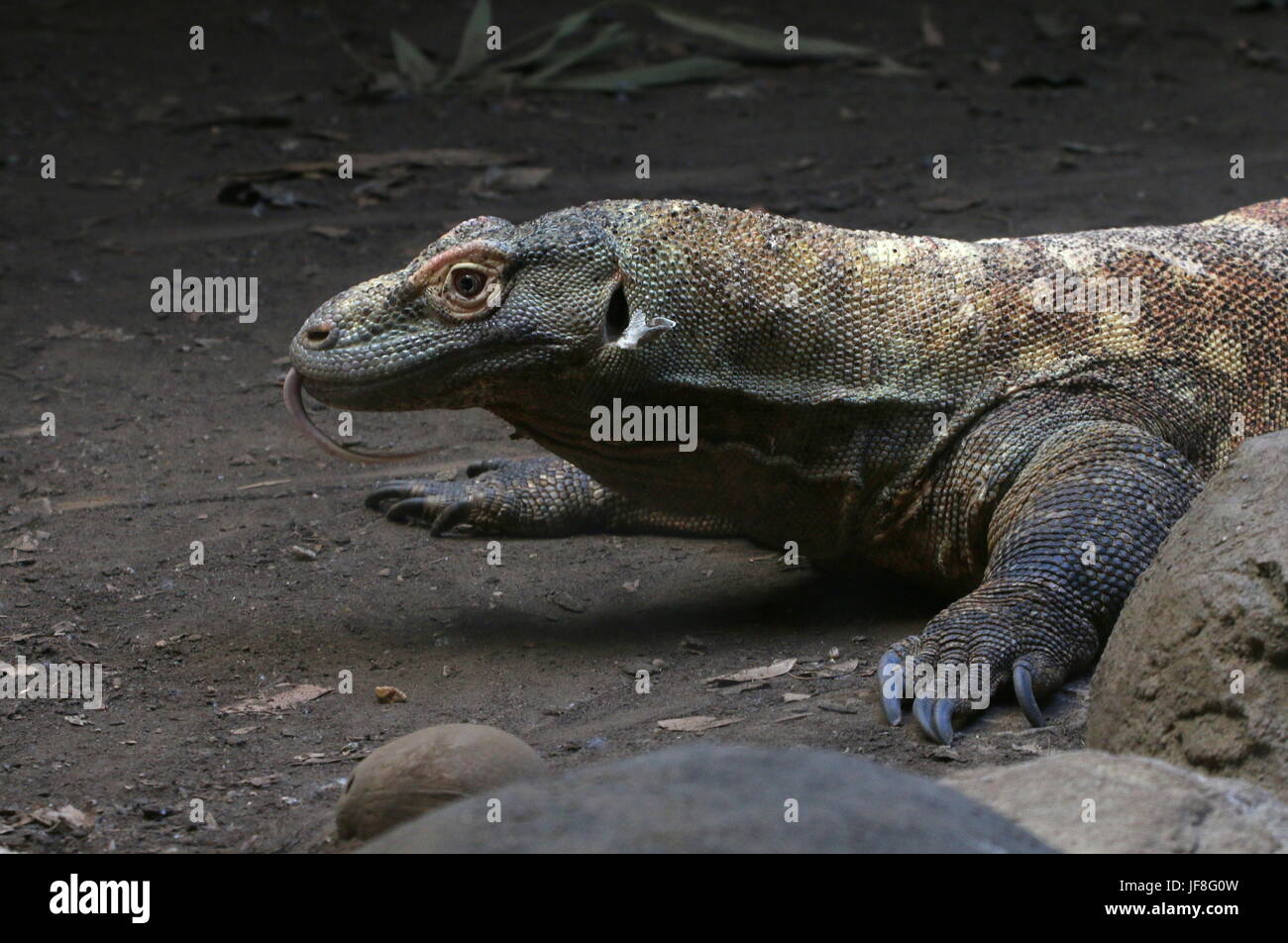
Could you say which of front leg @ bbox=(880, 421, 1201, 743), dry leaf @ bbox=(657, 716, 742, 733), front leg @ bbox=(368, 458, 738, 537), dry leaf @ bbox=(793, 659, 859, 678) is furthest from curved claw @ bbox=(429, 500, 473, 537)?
front leg @ bbox=(880, 421, 1201, 743)

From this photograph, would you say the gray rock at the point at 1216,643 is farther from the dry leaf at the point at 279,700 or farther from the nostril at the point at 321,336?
the nostril at the point at 321,336

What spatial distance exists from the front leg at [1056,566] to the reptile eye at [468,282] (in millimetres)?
1640

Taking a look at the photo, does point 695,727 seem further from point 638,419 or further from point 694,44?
point 694,44

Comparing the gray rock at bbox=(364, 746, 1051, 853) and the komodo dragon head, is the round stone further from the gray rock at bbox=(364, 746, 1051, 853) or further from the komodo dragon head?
the komodo dragon head

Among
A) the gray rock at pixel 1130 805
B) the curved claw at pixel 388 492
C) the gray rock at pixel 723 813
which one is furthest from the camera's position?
the curved claw at pixel 388 492

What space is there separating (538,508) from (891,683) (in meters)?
2.16

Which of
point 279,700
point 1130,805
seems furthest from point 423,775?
point 279,700

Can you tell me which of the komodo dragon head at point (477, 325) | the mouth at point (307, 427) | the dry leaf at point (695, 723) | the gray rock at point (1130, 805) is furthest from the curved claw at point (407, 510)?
the gray rock at point (1130, 805)

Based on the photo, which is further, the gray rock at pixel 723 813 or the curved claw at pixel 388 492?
the curved claw at pixel 388 492

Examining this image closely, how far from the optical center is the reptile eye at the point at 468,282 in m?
4.53

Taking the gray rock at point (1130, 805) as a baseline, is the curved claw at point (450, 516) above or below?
above

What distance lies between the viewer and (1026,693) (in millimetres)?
4016

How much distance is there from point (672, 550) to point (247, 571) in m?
1.59

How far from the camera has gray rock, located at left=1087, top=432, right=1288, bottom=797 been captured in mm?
3168
